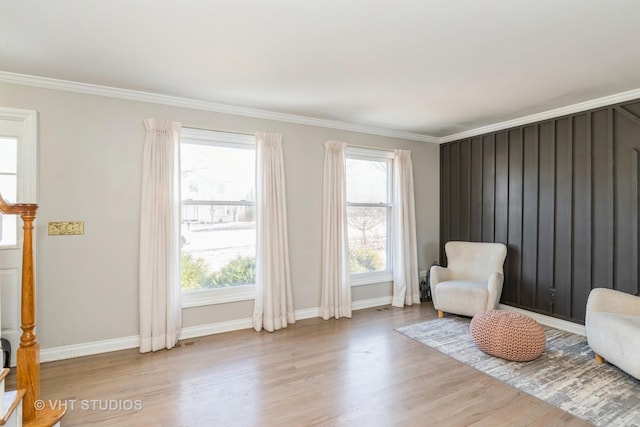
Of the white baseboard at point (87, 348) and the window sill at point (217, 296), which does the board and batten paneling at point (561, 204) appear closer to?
the window sill at point (217, 296)

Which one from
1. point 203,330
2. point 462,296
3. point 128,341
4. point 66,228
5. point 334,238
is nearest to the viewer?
point 66,228

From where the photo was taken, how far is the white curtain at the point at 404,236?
4875 millimetres

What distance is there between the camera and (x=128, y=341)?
3.35 m

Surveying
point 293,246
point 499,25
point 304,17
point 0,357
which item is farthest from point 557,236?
point 0,357

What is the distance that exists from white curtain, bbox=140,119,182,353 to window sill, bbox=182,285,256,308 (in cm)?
18

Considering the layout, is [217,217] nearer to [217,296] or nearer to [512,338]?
[217,296]

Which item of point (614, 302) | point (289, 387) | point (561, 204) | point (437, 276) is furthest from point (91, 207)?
point (561, 204)

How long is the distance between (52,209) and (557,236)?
17.6 ft

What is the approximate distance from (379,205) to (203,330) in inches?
114

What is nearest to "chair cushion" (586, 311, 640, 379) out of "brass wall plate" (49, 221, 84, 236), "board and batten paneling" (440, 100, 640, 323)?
"board and batten paneling" (440, 100, 640, 323)

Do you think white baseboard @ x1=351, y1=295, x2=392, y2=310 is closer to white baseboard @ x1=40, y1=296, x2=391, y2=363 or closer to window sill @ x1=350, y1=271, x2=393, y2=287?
white baseboard @ x1=40, y1=296, x2=391, y2=363

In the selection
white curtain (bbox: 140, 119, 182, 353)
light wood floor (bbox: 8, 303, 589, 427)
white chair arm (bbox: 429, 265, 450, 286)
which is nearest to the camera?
light wood floor (bbox: 8, 303, 589, 427)

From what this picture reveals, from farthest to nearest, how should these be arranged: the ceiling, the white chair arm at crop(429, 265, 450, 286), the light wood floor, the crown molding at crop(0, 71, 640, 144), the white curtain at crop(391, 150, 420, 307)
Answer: the white curtain at crop(391, 150, 420, 307), the white chair arm at crop(429, 265, 450, 286), the crown molding at crop(0, 71, 640, 144), the light wood floor, the ceiling

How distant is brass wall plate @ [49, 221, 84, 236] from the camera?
3072 mm
